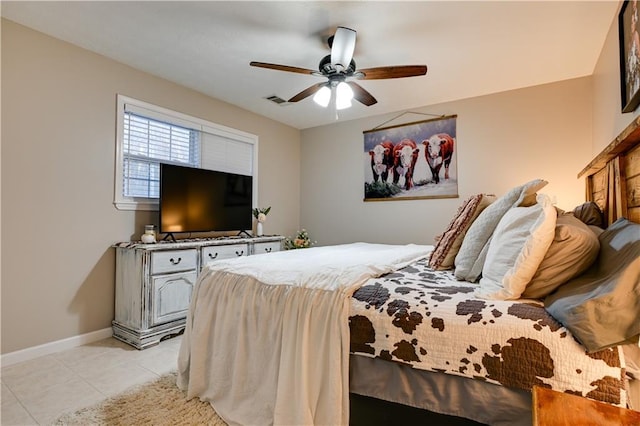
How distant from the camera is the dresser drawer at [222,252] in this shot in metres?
3.15

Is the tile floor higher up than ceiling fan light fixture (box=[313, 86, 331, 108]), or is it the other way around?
ceiling fan light fixture (box=[313, 86, 331, 108])

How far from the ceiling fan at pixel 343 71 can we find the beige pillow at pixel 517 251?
141 cm

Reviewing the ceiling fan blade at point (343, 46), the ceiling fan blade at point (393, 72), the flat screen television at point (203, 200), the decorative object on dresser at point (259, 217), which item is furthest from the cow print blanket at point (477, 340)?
the decorative object on dresser at point (259, 217)

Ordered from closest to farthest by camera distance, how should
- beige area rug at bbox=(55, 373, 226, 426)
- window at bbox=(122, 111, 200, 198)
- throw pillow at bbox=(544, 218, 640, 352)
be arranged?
throw pillow at bbox=(544, 218, 640, 352) → beige area rug at bbox=(55, 373, 226, 426) → window at bbox=(122, 111, 200, 198)

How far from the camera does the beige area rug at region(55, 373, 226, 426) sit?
1619 mm

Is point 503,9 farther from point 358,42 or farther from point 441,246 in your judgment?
point 441,246

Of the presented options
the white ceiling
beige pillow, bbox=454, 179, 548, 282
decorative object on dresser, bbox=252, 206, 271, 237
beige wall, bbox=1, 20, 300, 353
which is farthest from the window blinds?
beige pillow, bbox=454, 179, 548, 282

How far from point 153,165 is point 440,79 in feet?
10.4

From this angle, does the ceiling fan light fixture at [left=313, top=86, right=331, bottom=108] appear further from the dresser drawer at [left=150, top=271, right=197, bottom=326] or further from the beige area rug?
the beige area rug

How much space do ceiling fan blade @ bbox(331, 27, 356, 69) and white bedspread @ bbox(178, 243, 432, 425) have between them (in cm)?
155

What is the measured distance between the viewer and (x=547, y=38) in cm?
257

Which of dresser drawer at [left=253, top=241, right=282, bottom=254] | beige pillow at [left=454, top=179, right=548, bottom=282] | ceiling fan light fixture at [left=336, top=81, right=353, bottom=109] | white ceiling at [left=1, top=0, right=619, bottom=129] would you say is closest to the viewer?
beige pillow at [left=454, top=179, right=548, bottom=282]

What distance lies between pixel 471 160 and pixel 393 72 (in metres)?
1.97

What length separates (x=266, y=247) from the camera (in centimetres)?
387
